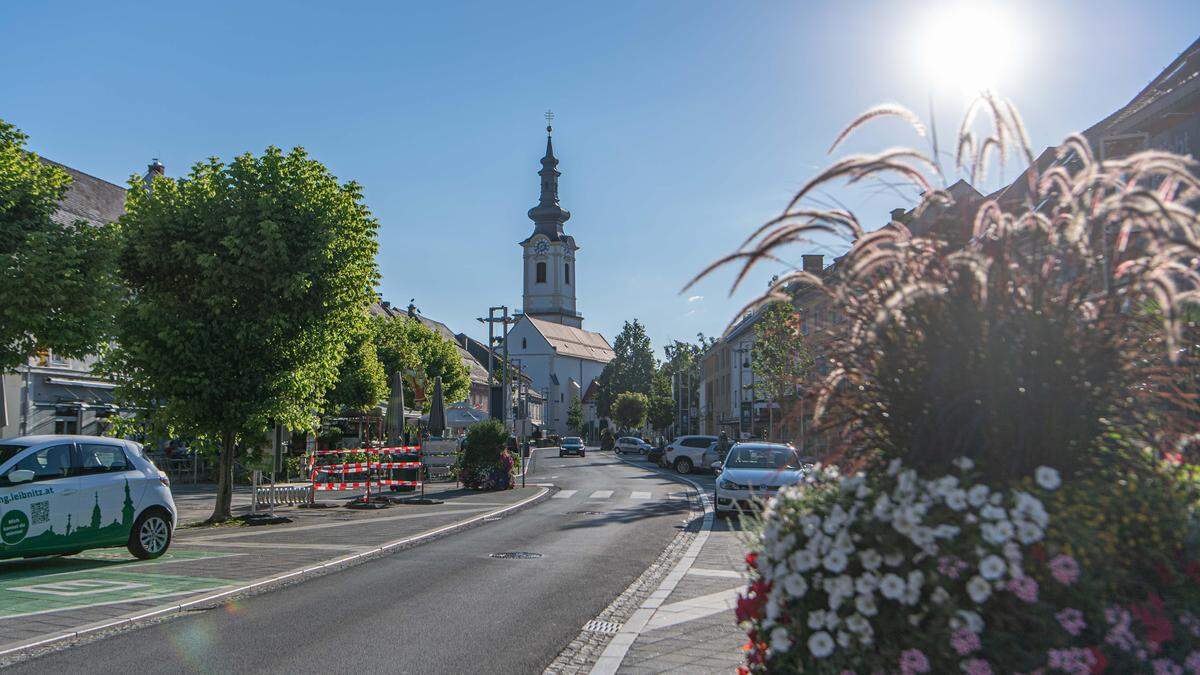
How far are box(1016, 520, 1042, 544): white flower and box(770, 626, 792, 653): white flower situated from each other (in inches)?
35.5

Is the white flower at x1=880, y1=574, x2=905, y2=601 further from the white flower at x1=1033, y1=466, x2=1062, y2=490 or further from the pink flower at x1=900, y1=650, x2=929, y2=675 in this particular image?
the white flower at x1=1033, y1=466, x2=1062, y2=490

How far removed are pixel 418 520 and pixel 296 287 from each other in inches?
193

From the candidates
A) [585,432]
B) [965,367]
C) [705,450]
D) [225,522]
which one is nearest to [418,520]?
[225,522]

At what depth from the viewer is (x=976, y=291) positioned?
335 centimetres

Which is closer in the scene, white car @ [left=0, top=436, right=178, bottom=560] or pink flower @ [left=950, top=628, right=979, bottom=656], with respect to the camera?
pink flower @ [left=950, top=628, right=979, bottom=656]

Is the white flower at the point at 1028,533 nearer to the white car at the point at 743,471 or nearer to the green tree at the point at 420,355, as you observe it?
the white car at the point at 743,471

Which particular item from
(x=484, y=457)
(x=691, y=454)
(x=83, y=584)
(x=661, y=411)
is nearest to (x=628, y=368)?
(x=661, y=411)

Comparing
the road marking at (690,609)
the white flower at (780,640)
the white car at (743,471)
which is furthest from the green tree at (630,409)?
the white flower at (780,640)

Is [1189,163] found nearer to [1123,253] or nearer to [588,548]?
[1123,253]

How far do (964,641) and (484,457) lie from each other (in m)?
25.2

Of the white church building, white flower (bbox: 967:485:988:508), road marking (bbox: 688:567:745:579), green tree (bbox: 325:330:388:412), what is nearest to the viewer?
white flower (bbox: 967:485:988:508)

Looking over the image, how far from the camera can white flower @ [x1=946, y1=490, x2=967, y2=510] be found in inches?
124

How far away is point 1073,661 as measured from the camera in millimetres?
2949

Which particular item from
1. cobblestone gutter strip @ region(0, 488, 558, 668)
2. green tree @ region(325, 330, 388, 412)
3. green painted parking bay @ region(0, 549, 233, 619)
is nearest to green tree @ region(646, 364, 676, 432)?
green tree @ region(325, 330, 388, 412)
